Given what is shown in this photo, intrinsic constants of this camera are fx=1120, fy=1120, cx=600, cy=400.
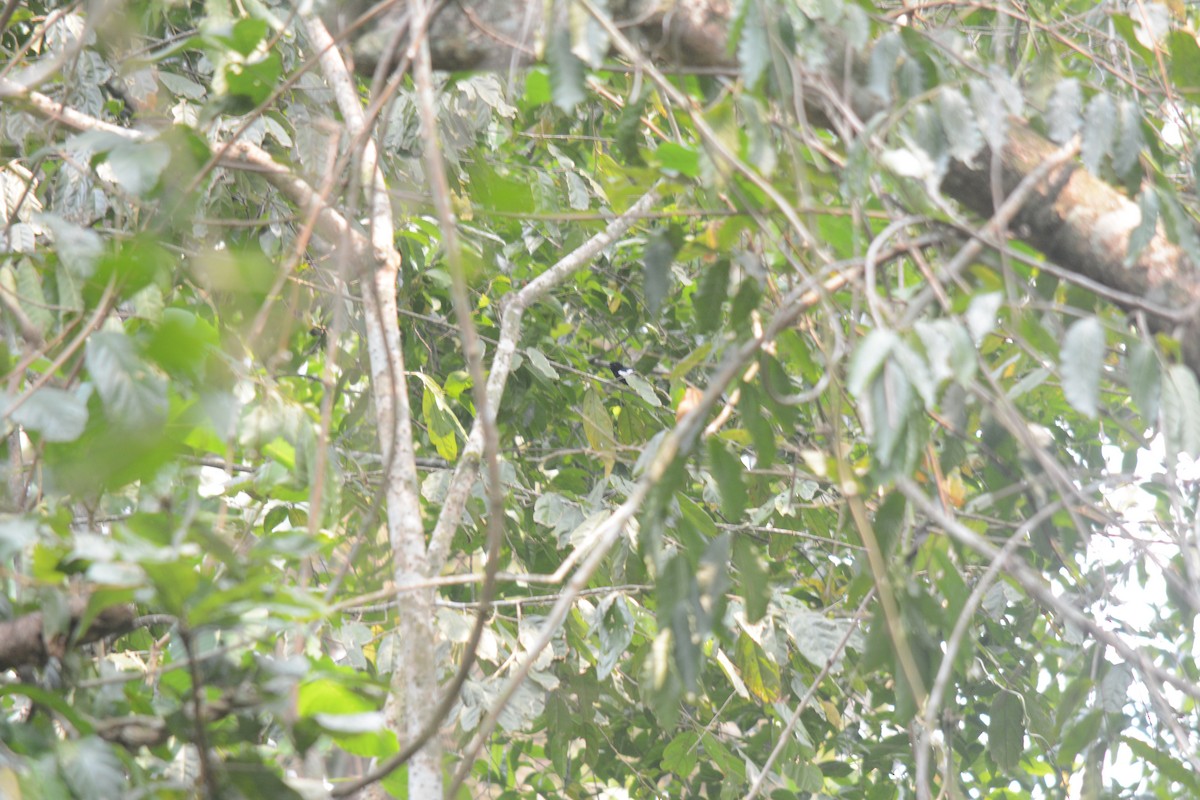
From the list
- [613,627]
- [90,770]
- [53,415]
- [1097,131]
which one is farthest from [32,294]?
[1097,131]

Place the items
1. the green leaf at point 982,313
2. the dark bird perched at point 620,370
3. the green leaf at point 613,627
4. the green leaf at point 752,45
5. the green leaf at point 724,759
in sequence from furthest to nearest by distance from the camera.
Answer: the dark bird perched at point 620,370
the green leaf at point 724,759
the green leaf at point 613,627
the green leaf at point 752,45
the green leaf at point 982,313

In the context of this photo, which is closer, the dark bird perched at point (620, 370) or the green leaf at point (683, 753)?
the green leaf at point (683, 753)

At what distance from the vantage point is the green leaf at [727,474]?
136 centimetres

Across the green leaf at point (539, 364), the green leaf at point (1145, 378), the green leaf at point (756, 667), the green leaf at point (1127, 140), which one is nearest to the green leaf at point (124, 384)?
the green leaf at point (1145, 378)

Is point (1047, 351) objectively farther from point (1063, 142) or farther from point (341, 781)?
point (341, 781)

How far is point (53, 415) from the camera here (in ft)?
3.20

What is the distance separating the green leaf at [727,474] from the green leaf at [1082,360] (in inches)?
17.7

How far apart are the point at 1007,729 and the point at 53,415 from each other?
68.6 inches

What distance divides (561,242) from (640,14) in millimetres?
1847

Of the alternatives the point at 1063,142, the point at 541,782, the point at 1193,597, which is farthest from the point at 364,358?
the point at 541,782

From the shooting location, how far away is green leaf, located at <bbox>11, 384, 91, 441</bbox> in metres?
0.96

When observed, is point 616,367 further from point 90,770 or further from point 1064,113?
point 90,770

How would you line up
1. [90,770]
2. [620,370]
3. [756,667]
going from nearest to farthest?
[90,770], [756,667], [620,370]

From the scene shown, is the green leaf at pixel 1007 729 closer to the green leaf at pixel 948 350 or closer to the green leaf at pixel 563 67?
the green leaf at pixel 948 350
